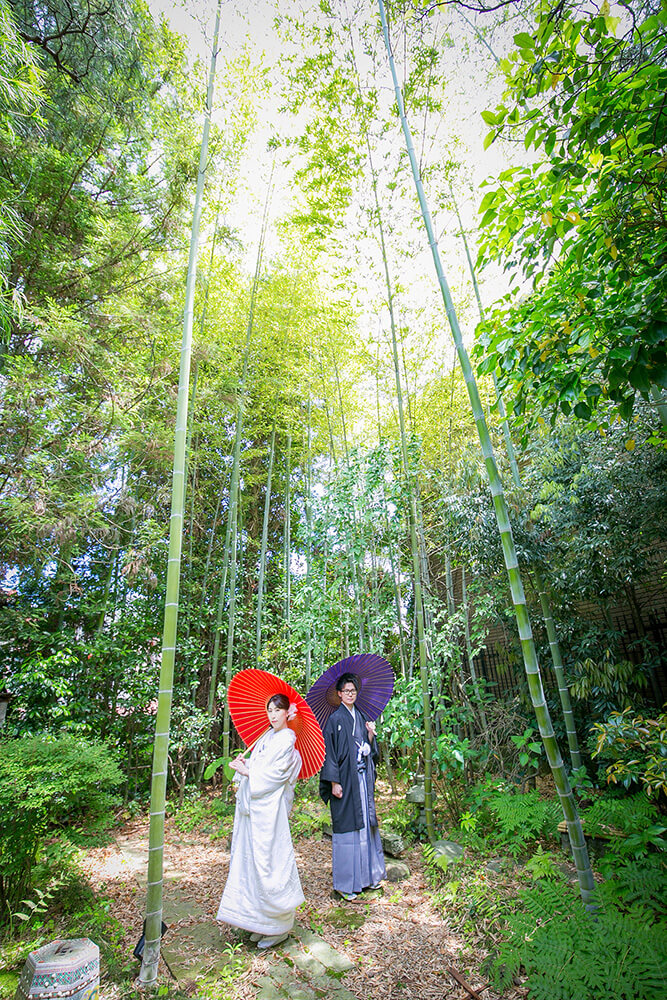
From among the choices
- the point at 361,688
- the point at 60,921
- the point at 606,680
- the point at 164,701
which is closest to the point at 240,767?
the point at 164,701

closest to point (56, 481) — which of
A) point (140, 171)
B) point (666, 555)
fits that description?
point (140, 171)

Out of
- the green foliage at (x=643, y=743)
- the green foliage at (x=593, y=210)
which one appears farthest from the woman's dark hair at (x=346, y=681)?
the green foliage at (x=593, y=210)

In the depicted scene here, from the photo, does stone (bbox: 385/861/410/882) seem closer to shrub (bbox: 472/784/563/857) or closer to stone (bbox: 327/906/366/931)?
stone (bbox: 327/906/366/931)

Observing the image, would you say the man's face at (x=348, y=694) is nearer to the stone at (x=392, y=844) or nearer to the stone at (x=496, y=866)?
the stone at (x=392, y=844)

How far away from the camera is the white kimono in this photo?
7.95ft

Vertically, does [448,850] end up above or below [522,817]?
below

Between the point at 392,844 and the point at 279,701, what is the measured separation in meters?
1.69

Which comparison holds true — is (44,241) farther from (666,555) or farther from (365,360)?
(666,555)

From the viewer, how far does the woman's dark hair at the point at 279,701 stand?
2762 millimetres

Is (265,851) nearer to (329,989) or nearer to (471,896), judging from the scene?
(329,989)

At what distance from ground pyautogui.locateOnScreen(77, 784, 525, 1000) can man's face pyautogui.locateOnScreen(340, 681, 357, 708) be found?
44.2 inches

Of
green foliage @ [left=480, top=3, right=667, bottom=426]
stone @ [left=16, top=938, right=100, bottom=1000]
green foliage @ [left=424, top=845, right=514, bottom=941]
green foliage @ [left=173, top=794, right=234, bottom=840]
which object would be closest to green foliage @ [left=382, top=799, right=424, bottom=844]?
green foliage @ [left=424, top=845, right=514, bottom=941]

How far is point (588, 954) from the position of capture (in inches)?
66.7

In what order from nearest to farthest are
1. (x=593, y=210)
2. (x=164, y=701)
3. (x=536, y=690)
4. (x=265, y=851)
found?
(x=593, y=210)
(x=536, y=690)
(x=164, y=701)
(x=265, y=851)
